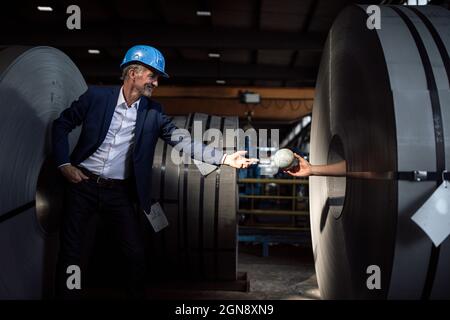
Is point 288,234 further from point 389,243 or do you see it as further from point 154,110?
point 389,243

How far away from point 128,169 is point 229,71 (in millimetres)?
9843

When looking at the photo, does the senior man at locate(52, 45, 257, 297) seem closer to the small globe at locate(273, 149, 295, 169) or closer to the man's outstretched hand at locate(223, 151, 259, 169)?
the man's outstretched hand at locate(223, 151, 259, 169)

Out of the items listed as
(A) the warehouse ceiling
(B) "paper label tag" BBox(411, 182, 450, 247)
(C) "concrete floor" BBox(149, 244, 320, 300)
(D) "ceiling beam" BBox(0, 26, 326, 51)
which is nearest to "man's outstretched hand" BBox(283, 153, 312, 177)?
(B) "paper label tag" BBox(411, 182, 450, 247)

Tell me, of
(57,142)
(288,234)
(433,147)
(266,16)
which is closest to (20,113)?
(57,142)

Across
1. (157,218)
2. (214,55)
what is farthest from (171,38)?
(157,218)

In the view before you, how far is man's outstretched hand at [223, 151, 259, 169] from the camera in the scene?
2.29 m

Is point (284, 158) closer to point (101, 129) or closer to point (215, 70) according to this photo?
point (101, 129)

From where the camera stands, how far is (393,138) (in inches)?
64.3

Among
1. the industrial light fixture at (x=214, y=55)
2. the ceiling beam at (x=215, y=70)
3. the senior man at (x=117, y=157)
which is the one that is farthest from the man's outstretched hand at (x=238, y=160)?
the ceiling beam at (x=215, y=70)

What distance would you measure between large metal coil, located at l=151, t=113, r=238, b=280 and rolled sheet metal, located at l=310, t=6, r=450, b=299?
97 centimetres

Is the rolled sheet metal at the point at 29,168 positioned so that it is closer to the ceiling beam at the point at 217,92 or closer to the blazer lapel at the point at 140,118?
the blazer lapel at the point at 140,118

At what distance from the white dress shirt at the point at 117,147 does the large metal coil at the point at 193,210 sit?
2.52 ft

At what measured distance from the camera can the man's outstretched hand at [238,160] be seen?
2293 millimetres

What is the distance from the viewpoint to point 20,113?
204 centimetres
